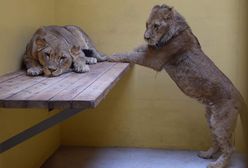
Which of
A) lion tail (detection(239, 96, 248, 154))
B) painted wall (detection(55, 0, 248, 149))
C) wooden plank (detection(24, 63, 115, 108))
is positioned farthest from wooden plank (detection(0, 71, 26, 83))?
lion tail (detection(239, 96, 248, 154))

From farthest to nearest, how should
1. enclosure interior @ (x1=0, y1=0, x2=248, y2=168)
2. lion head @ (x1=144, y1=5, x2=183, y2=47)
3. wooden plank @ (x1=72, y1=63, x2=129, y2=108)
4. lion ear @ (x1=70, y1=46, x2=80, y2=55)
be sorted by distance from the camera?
1. enclosure interior @ (x1=0, y1=0, x2=248, y2=168)
2. lion head @ (x1=144, y1=5, x2=183, y2=47)
3. lion ear @ (x1=70, y1=46, x2=80, y2=55)
4. wooden plank @ (x1=72, y1=63, x2=129, y2=108)

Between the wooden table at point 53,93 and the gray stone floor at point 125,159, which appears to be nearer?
the wooden table at point 53,93

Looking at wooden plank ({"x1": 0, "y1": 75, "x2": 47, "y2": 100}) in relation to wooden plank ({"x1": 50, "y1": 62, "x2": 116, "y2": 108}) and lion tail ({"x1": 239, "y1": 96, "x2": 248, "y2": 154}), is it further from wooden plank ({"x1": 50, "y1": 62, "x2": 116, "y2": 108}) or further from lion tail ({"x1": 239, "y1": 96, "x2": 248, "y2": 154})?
lion tail ({"x1": 239, "y1": 96, "x2": 248, "y2": 154})

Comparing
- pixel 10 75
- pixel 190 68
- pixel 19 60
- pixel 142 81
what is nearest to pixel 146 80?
pixel 142 81

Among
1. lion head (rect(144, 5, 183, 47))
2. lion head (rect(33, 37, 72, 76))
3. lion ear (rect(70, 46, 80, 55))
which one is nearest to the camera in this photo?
lion head (rect(33, 37, 72, 76))

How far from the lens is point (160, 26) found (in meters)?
3.37

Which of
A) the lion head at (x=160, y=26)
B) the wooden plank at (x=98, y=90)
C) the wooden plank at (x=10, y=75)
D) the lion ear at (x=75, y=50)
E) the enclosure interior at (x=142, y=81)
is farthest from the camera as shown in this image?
the enclosure interior at (x=142, y=81)

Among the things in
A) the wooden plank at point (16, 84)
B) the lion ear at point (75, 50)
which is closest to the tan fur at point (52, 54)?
the lion ear at point (75, 50)

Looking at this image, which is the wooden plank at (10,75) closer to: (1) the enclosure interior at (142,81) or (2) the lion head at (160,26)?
(1) the enclosure interior at (142,81)

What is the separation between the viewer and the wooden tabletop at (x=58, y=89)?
2.15 m

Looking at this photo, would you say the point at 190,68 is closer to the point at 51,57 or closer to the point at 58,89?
the point at 51,57

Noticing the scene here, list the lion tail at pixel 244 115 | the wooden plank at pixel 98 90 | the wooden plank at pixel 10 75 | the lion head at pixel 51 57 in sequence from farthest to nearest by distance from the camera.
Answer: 1. the lion tail at pixel 244 115
2. the lion head at pixel 51 57
3. the wooden plank at pixel 10 75
4. the wooden plank at pixel 98 90

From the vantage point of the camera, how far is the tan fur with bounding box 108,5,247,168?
11.1ft

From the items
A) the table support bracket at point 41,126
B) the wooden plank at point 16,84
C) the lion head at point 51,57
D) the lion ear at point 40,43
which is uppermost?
the lion ear at point 40,43
